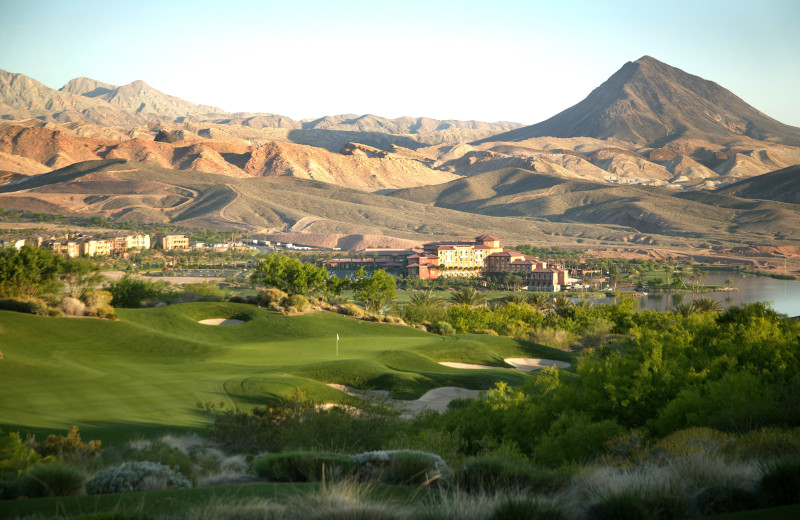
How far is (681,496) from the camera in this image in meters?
7.96

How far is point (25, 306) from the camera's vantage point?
2894cm

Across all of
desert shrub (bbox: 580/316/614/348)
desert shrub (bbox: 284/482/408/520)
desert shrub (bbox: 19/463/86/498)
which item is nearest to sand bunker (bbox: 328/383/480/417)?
desert shrub (bbox: 19/463/86/498)

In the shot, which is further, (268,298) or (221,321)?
(268,298)

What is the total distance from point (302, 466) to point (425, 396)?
1344 cm

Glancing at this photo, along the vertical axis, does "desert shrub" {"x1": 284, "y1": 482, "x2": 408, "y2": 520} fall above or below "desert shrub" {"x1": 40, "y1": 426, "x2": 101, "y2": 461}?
above

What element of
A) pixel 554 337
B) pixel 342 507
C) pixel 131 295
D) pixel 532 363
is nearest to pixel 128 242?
pixel 131 295

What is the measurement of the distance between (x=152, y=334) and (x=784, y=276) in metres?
118

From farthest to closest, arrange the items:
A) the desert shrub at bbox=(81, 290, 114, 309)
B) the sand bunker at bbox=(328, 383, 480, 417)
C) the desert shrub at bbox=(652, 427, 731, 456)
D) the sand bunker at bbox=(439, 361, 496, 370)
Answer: the desert shrub at bbox=(81, 290, 114, 309)
the sand bunker at bbox=(439, 361, 496, 370)
the sand bunker at bbox=(328, 383, 480, 417)
the desert shrub at bbox=(652, 427, 731, 456)

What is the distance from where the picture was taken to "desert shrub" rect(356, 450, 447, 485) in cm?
959

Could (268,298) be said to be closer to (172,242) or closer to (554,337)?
(554,337)

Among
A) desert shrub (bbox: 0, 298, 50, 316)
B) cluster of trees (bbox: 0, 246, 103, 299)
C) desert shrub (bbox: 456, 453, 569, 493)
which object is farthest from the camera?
cluster of trees (bbox: 0, 246, 103, 299)

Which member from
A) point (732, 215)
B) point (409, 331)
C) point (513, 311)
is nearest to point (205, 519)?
point (409, 331)

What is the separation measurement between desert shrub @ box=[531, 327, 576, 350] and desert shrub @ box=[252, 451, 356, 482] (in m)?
34.7

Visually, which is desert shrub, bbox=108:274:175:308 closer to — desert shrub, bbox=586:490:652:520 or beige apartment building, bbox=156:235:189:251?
desert shrub, bbox=586:490:652:520
